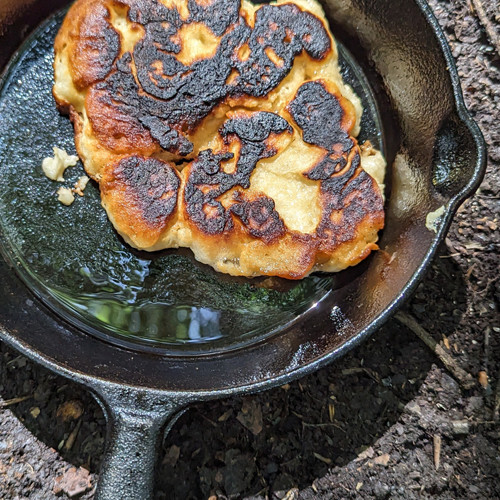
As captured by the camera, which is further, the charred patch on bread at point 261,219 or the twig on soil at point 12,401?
the twig on soil at point 12,401

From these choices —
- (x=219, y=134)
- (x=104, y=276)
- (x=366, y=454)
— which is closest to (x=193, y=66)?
(x=219, y=134)

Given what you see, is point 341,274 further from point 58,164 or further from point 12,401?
point 12,401

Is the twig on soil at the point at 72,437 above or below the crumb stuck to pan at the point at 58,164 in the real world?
below

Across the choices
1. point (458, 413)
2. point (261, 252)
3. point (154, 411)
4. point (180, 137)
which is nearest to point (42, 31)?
point (180, 137)

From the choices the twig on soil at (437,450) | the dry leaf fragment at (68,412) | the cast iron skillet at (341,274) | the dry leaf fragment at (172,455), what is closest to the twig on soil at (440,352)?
the twig on soil at (437,450)

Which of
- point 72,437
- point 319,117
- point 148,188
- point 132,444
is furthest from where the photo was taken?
point 72,437

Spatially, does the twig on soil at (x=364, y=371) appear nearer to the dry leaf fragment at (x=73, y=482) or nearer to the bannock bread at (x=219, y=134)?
the bannock bread at (x=219, y=134)

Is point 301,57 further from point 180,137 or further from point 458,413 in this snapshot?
point 458,413
